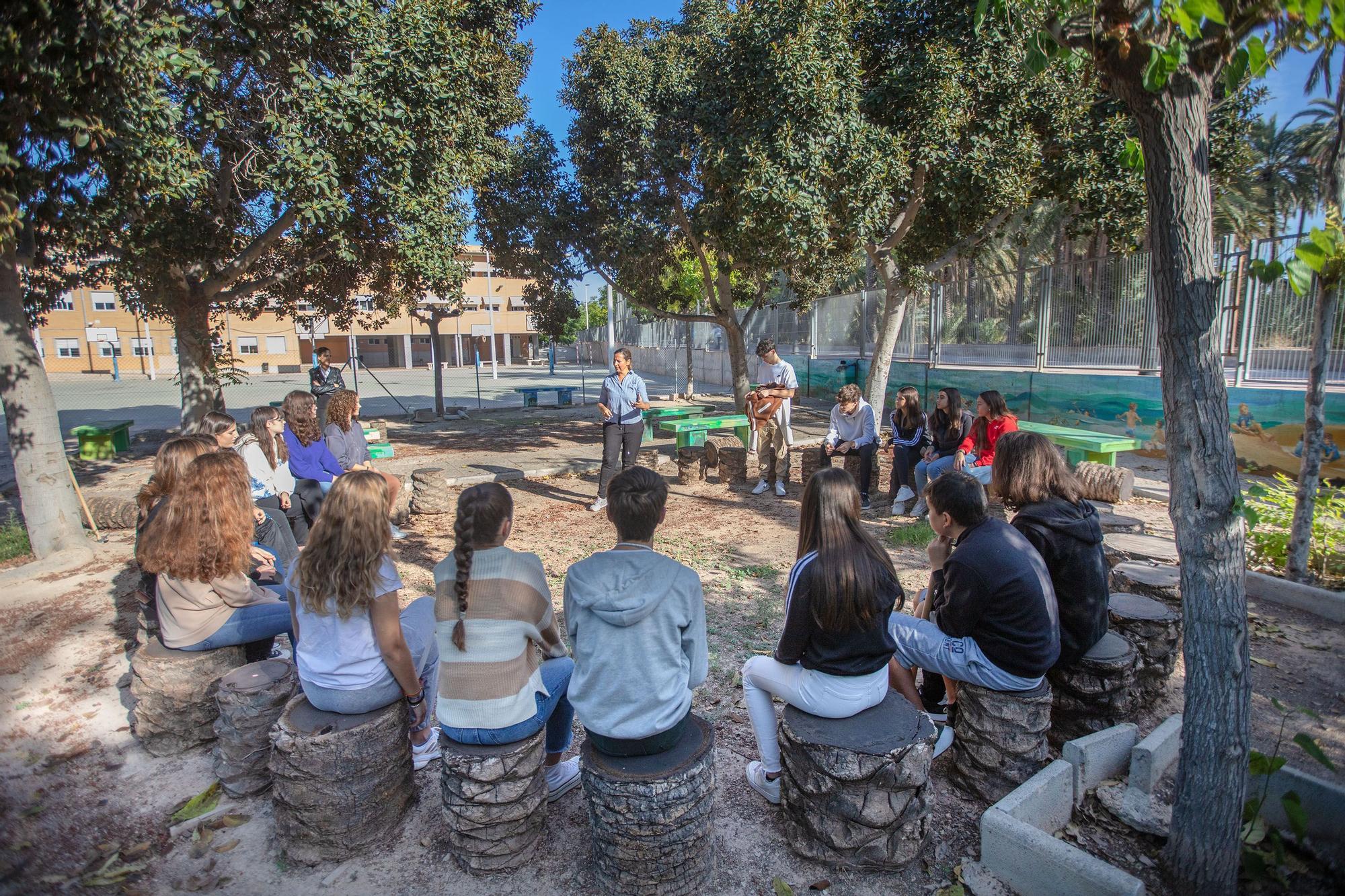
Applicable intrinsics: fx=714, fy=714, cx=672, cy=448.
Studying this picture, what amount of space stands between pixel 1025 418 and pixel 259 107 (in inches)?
468

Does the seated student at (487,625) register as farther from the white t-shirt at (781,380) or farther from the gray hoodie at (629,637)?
the white t-shirt at (781,380)

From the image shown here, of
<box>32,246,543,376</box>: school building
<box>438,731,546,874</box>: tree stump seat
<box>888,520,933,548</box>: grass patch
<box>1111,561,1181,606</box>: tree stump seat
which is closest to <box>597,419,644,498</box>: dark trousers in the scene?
<box>888,520,933,548</box>: grass patch

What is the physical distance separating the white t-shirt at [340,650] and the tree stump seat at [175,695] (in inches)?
37.7

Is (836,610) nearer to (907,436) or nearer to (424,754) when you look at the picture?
(424,754)

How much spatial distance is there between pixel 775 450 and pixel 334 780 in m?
6.48

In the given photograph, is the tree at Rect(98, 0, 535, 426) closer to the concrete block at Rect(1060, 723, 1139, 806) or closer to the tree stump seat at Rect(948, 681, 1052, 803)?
the tree stump seat at Rect(948, 681, 1052, 803)

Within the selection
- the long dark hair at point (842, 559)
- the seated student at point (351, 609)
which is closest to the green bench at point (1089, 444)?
the long dark hair at point (842, 559)

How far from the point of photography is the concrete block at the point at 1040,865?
2148 mm

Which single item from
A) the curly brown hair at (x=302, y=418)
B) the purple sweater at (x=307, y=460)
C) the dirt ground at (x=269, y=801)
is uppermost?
the curly brown hair at (x=302, y=418)

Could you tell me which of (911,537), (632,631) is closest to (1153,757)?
(632,631)

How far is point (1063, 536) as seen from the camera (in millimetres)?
2969

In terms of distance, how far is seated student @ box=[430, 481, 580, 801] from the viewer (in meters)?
2.48

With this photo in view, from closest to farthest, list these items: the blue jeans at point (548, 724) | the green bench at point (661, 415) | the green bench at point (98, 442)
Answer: the blue jeans at point (548, 724), the green bench at point (661, 415), the green bench at point (98, 442)

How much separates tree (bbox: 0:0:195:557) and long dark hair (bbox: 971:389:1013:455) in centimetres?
666
